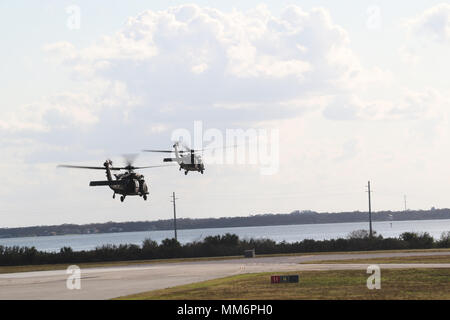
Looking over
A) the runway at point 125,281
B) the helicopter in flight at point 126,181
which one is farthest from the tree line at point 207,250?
the helicopter in flight at point 126,181

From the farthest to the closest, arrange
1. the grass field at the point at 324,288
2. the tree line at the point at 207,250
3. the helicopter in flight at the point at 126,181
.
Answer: the tree line at the point at 207,250
the helicopter in flight at the point at 126,181
the grass field at the point at 324,288

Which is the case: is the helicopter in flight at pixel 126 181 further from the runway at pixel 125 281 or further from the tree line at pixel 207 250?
the tree line at pixel 207 250

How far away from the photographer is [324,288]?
44812 millimetres

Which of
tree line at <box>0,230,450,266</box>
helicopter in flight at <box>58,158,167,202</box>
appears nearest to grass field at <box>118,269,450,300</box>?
helicopter in flight at <box>58,158,167,202</box>

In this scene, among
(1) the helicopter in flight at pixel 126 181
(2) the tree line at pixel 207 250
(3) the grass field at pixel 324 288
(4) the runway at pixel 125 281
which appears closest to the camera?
(3) the grass field at pixel 324 288

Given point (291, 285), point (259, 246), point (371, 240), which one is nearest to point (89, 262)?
point (259, 246)

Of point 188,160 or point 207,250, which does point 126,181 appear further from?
point 207,250

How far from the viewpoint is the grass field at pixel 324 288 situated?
40.8 metres
